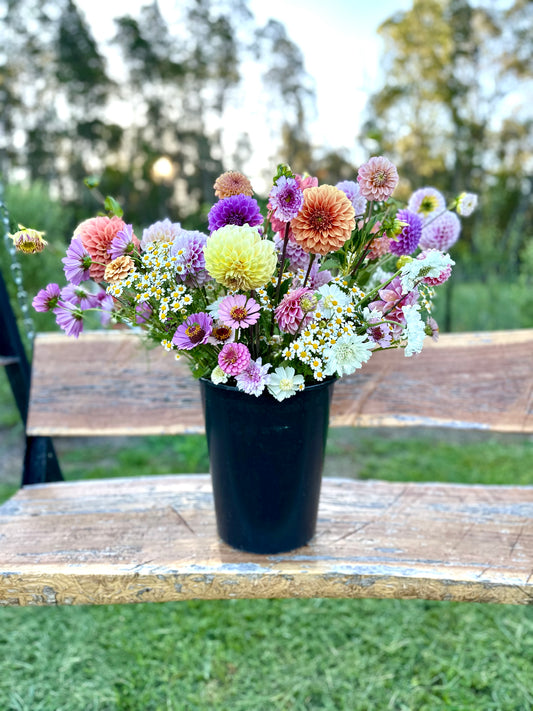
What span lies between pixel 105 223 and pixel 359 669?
1.34 m

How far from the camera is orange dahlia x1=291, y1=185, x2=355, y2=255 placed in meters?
0.73

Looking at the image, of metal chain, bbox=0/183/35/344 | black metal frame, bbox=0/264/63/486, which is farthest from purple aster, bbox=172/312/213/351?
black metal frame, bbox=0/264/63/486

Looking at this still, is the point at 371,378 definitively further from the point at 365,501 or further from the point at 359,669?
the point at 359,669

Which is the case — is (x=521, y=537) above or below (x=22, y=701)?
above

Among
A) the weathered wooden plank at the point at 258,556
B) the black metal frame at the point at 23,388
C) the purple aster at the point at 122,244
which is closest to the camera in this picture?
the purple aster at the point at 122,244

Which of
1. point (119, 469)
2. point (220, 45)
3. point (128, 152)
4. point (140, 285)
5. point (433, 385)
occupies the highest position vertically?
point (220, 45)

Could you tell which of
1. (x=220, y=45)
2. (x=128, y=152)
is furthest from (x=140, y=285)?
(x=128, y=152)

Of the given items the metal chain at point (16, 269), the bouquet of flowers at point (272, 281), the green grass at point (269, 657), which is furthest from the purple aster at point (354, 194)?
the green grass at point (269, 657)

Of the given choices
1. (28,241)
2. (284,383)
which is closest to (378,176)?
(284,383)

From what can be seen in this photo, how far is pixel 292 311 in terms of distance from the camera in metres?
0.77

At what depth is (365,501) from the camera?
4.07 feet

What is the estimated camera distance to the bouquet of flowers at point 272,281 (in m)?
0.74

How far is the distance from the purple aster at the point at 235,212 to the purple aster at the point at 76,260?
0.21 m

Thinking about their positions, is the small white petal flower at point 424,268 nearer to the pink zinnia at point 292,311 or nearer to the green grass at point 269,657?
the pink zinnia at point 292,311
